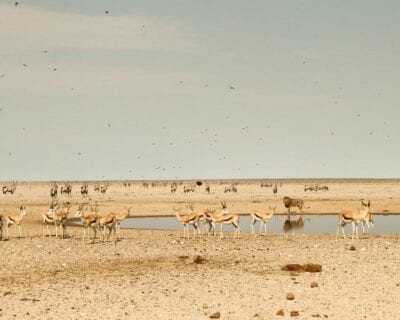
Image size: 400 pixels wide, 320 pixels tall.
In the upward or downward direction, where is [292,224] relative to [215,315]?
downward

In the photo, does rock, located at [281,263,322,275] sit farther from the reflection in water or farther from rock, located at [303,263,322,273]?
the reflection in water

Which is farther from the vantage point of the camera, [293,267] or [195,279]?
[293,267]

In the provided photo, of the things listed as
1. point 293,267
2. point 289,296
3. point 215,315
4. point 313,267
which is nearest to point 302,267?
point 293,267

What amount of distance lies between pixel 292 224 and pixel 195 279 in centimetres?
2462

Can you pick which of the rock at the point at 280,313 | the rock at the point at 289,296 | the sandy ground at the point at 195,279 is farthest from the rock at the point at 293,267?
the rock at the point at 280,313

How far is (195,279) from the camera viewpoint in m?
17.2

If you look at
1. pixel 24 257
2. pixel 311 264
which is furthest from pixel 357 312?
pixel 24 257

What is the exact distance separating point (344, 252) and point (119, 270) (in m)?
7.94

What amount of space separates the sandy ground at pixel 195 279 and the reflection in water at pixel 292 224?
10.8 meters

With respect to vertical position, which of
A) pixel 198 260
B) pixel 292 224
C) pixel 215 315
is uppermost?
pixel 198 260

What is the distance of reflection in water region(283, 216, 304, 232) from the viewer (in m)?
37.9

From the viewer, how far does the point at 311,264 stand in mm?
18344

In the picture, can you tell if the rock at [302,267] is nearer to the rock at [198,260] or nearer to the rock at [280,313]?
the rock at [198,260]

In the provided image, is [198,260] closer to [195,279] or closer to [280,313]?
[195,279]
